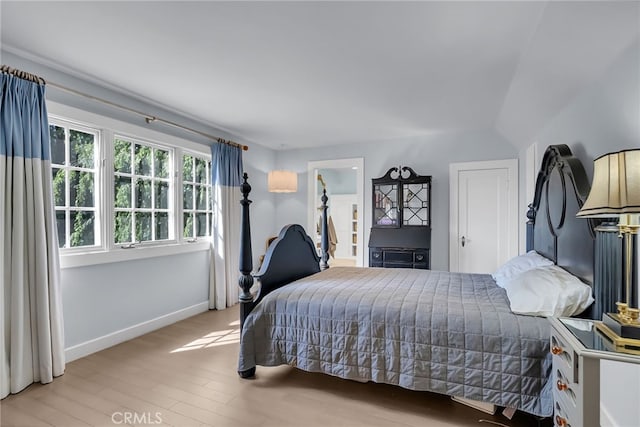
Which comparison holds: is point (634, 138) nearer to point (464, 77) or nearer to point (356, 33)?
point (464, 77)

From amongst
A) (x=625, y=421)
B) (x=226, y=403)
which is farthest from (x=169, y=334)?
(x=625, y=421)

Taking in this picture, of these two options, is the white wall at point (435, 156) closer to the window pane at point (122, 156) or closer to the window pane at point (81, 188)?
the window pane at point (122, 156)

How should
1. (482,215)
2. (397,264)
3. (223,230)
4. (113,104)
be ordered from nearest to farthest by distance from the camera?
(113,104), (223,230), (482,215), (397,264)

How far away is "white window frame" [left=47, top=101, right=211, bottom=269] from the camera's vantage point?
271cm

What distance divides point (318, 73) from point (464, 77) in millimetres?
1242

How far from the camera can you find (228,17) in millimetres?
1915

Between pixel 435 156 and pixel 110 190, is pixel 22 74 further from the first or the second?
pixel 435 156

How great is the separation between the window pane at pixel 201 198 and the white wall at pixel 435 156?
2.07 meters

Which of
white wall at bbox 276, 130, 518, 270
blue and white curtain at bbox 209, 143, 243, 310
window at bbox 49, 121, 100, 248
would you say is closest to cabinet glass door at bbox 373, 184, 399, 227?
white wall at bbox 276, 130, 518, 270

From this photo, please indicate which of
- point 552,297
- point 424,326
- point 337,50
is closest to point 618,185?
point 552,297

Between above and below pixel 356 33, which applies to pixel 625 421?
below

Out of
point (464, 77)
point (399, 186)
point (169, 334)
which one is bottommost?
point (169, 334)

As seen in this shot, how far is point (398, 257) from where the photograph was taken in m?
4.53

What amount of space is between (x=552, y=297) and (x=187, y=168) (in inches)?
150
